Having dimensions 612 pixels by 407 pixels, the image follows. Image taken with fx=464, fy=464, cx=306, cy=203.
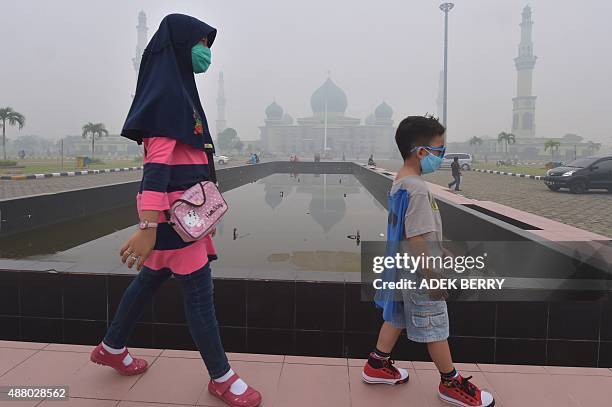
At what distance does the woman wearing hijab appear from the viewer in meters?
1.86

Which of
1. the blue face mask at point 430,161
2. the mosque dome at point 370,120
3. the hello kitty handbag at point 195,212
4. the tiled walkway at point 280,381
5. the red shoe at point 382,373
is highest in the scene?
the mosque dome at point 370,120

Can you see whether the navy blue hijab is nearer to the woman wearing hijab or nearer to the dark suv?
the woman wearing hijab

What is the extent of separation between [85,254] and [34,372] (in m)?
3.30

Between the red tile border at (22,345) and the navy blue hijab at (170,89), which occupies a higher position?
the navy blue hijab at (170,89)

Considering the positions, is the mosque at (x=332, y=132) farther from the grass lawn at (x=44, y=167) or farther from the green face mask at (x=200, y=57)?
the green face mask at (x=200, y=57)

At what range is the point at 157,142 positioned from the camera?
1913 millimetres

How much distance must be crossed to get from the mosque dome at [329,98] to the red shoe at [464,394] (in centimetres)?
8798

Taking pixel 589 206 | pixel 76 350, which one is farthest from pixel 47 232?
pixel 589 206

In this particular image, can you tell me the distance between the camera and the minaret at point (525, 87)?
81062mm

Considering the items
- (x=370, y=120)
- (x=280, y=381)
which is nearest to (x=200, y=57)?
(x=280, y=381)

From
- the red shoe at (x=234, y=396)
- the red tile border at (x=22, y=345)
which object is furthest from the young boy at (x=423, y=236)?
the red tile border at (x=22, y=345)

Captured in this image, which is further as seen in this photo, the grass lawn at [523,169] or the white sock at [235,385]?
the grass lawn at [523,169]

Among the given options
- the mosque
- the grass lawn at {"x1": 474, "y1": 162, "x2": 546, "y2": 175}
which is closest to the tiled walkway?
the grass lawn at {"x1": 474, "y1": 162, "x2": 546, "y2": 175}

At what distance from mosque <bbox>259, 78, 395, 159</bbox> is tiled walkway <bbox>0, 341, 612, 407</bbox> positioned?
84.7m
